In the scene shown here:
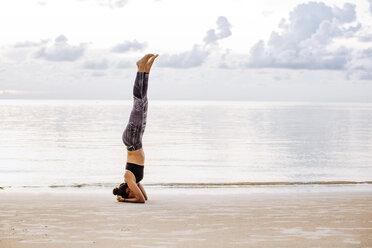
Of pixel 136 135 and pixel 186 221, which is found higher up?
pixel 136 135

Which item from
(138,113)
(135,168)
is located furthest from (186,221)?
(138,113)

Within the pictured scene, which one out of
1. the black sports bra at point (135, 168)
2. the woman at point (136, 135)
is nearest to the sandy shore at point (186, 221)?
the woman at point (136, 135)

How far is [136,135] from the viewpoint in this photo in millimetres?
8883

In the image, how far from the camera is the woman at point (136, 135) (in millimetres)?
8633

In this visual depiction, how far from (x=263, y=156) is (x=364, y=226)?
16170mm

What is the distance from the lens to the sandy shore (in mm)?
6145

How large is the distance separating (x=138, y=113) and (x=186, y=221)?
8.27ft

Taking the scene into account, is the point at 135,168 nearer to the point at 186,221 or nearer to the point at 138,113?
the point at 138,113

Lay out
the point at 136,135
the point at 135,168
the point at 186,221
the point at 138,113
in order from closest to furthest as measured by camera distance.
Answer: the point at 186,221 < the point at 138,113 < the point at 136,135 < the point at 135,168

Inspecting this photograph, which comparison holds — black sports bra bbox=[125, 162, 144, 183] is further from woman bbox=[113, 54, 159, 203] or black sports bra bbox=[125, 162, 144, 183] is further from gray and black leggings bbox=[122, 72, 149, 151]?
gray and black leggings bbox=[122, 72, 149, 151]

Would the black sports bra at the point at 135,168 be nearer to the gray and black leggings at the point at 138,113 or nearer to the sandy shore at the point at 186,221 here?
the gray and black leggings at the point at 138,113

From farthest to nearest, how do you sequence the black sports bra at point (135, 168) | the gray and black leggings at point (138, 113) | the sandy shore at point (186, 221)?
the black sports bra at point (135, 168) → the gray and black leggings at point (138, 113) → the sandy shore at point (186, 221)

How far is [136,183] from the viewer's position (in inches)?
367

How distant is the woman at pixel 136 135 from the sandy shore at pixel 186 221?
304mm
